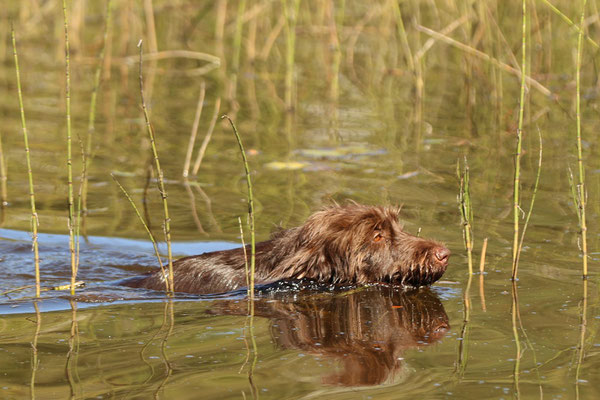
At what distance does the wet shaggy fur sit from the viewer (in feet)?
→ 21.5

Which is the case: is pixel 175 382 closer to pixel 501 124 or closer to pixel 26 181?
Answer: pixel 26 181

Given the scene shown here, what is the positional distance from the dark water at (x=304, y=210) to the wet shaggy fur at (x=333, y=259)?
0.50ft

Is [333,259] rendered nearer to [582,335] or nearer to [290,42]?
[582,335]

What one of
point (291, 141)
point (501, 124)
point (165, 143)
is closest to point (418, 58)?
point (501, 124)

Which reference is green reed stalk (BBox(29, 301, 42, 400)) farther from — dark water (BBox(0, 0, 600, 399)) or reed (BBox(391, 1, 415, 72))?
reed (BBox(391, 1, 415, 72))

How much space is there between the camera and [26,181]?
9484mm

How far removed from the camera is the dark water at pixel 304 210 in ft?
15.6

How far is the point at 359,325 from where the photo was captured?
5.65 meters

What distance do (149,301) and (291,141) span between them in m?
5.35

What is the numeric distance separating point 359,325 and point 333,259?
3.33 ft

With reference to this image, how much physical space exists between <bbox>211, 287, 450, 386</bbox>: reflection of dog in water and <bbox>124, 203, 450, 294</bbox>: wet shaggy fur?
149 mm

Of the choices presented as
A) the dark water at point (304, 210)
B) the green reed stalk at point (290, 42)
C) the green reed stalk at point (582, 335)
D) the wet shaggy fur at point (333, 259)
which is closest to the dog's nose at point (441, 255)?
the wet shaggy fur at point (333, 259)

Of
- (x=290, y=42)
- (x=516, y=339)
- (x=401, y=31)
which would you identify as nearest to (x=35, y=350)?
(x=516, y=339)

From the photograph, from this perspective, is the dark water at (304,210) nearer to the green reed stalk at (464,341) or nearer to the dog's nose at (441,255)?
the green reed stalk at (464,341)
